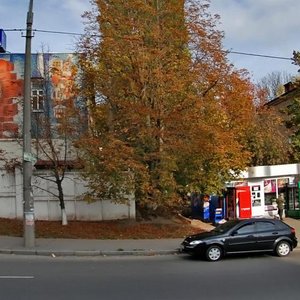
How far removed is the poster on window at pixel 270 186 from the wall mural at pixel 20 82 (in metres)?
13.7

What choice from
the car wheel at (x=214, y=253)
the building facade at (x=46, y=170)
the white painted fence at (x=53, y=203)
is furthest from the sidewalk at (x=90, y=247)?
the white painted fence at (x=53, y=203)

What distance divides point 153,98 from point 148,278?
10862 mm

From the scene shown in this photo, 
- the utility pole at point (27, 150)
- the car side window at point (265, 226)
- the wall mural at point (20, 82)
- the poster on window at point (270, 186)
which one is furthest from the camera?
the poster on window at point (270, 186)

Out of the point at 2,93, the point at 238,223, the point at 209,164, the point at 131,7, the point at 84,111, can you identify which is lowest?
the point at 238,223

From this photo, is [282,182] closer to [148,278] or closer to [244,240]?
[244,240]

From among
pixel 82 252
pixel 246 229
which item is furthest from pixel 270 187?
pixel 82 252

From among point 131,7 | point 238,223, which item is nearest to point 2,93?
point 131,7

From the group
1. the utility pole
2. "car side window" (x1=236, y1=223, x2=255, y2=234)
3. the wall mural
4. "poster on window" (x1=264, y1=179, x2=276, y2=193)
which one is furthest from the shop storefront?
the utility pole

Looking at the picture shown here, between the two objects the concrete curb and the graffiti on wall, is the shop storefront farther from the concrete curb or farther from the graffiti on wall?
the graffiti on wall

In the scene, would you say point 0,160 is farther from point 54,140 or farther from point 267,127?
point 267,127

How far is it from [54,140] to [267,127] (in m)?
19.4

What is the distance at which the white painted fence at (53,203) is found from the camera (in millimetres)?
24625

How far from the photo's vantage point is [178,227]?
22.9 m

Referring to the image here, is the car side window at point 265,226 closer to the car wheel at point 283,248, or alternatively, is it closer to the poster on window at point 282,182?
the car wheel at point 283,248
